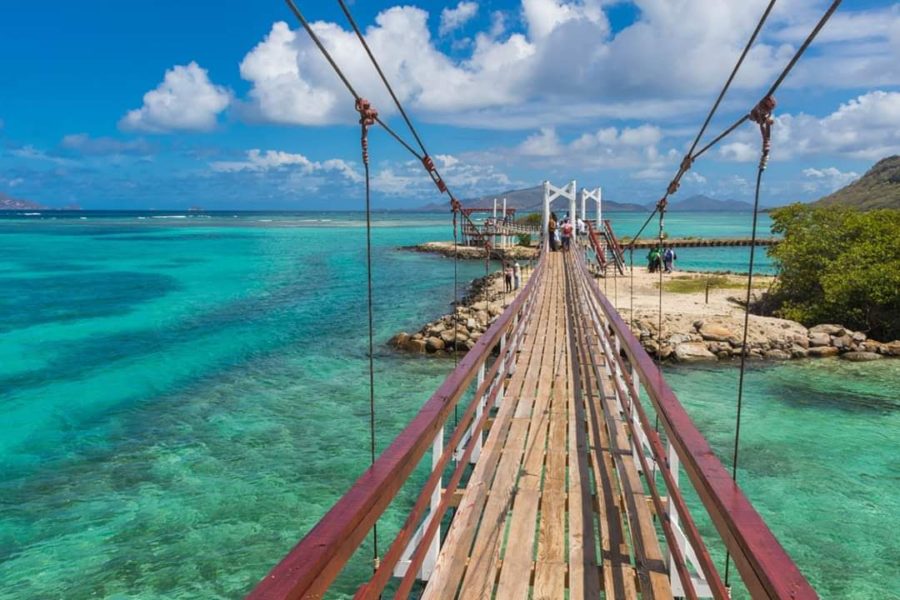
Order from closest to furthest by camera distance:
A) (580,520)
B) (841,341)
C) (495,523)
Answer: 1. (495,523)
2. (580,520)
3. (841,341)

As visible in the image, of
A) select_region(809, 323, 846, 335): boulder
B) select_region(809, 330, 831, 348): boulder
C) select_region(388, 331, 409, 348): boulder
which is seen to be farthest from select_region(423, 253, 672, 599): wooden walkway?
select_region(809, 323, 846, 335): boulder

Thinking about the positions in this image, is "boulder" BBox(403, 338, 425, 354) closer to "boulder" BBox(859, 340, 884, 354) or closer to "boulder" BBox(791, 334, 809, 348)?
"boulder" BBox(791, 334, 809, 348)

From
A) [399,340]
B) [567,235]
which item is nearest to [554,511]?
[399,340]

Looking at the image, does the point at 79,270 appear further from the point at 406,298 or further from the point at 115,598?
the point at 115,598

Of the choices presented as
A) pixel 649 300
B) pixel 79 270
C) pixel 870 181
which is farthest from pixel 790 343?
pixel 870 181

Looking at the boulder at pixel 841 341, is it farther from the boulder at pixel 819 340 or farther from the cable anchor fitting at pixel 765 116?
the cable anchor fitting at pixel 765 116

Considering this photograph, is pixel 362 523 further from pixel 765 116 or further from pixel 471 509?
pixel 765 116

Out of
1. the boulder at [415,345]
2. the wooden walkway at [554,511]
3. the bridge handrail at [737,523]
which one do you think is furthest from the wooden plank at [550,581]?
the boulder at [415,345]
